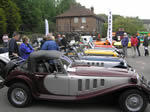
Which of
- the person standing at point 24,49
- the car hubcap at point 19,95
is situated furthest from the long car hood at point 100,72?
the person standing at point 24,49

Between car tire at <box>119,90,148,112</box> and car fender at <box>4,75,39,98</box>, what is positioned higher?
car fender at <box>4,75,39,98</box>

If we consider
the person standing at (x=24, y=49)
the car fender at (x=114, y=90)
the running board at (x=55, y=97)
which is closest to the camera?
the car fender at (x=114, y=90)

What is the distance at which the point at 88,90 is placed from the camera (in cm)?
461

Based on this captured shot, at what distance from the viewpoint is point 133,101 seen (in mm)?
4484

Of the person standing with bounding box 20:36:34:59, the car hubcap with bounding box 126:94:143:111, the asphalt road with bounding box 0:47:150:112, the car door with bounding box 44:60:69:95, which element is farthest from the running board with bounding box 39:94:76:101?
the person standing with bounding box 20:36:34:59

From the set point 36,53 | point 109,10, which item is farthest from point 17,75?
point 109,10

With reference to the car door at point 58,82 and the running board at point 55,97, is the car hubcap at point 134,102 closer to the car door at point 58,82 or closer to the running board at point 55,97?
the running board at point 55,97

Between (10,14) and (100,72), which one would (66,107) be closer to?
(100,72)

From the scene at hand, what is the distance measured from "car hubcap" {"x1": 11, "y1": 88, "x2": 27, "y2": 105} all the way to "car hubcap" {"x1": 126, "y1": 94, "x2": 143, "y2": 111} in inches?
98.1

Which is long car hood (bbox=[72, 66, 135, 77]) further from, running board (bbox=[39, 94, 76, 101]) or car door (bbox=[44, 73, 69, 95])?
running board (bbox=[39, 94, 76, 101])

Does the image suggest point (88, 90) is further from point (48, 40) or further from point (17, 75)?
point (48, 40)

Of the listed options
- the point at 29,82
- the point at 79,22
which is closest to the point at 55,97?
the point at 29,82

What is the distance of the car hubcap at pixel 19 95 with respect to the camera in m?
4.89

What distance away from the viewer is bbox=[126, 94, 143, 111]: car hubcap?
14.6 ft
